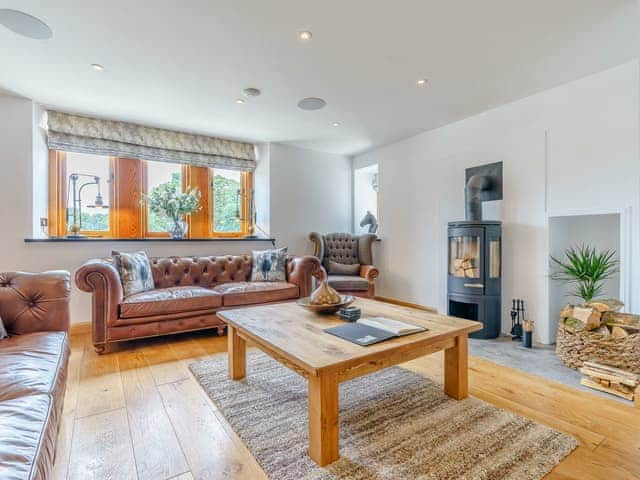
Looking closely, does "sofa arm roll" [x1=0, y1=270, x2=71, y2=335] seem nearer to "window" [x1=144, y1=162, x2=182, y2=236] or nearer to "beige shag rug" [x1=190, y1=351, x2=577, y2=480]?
"beige shag rug" [x1=190, y1=351, x2=577, y2=480]

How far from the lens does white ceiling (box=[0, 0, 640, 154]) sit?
1869 mm

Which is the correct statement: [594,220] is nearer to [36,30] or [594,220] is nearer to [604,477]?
[604,477]

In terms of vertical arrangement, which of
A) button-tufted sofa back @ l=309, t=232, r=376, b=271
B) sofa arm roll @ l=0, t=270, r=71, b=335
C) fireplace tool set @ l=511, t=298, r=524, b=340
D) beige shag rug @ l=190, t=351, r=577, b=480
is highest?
button-tufted sofa back @ l=309, t=232, r=376, b=271

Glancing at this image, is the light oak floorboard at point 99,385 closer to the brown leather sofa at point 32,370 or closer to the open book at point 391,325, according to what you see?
the brown leather sofa at point 32,370

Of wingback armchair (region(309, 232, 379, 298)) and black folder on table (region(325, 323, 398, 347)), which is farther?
wingback armchair (region(309, 232, 379, 298))

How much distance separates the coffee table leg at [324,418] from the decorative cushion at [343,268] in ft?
10.1

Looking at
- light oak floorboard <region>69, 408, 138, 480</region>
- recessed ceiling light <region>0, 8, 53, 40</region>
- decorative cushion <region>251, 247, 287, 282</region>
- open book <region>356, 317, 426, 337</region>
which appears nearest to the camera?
light oak floorboard <region>69, 408, 138, 480</region>

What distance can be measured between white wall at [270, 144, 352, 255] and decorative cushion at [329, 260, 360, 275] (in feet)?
1.53

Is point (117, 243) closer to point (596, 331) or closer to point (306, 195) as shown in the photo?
point (306, 195)

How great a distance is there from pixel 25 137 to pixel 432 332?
3.96 m

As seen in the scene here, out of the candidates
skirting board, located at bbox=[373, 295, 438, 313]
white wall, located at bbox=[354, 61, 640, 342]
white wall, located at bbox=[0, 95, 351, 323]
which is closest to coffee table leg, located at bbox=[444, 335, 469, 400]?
white wall, located at bbox=[354, 61, 640, 342]

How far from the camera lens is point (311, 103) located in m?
3.16

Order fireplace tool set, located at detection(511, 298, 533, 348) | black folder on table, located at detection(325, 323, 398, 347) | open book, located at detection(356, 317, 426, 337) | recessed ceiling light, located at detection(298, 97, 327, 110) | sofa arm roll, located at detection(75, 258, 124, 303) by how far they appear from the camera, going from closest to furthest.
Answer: black folder on table, located at detection(325, 323, 398, 347) < open book, located at detection(356, 317, 426, 337) < sofa arm roll, located at detection(75, 258, 124, 303) < fireplace tool set, located at detection(511, 298, 533, 348) < recessed ceiling light, located at detection(298, 97, 327, 110)

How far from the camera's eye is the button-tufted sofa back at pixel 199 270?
3471 mm
